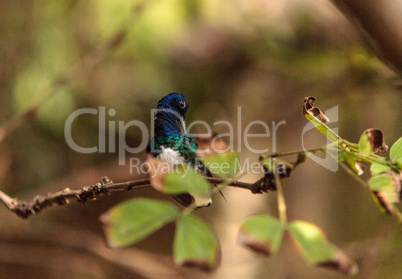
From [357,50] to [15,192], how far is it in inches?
61.4

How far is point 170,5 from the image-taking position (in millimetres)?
1809

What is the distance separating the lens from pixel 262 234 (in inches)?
11.9

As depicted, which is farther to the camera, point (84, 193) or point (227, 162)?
point (84, 193)

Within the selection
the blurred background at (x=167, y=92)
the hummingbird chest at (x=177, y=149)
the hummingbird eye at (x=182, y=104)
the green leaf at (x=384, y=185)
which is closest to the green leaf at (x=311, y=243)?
the green leaf at (x=384, y=185)

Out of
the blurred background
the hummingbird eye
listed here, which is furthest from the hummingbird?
the blurred background

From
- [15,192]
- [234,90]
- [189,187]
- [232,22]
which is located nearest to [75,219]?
[15,192]

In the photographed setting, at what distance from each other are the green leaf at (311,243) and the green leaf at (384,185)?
0.10 metres

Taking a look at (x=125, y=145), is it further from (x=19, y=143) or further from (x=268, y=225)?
(x=268, y=225)

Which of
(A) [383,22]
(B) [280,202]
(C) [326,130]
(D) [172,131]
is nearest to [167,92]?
(D) [172,131]

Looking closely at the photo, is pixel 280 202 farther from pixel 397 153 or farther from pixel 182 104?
pixel 182 104

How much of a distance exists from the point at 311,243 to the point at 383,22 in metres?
0.62

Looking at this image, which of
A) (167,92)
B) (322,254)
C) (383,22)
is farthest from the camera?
(167,92)

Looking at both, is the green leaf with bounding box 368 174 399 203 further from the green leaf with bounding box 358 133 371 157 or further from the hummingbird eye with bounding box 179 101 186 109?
the hummingbird eye with bounding box 179 101 186 109

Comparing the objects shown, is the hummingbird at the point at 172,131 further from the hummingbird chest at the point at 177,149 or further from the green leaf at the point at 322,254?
the green leaf at the point at 322,254
